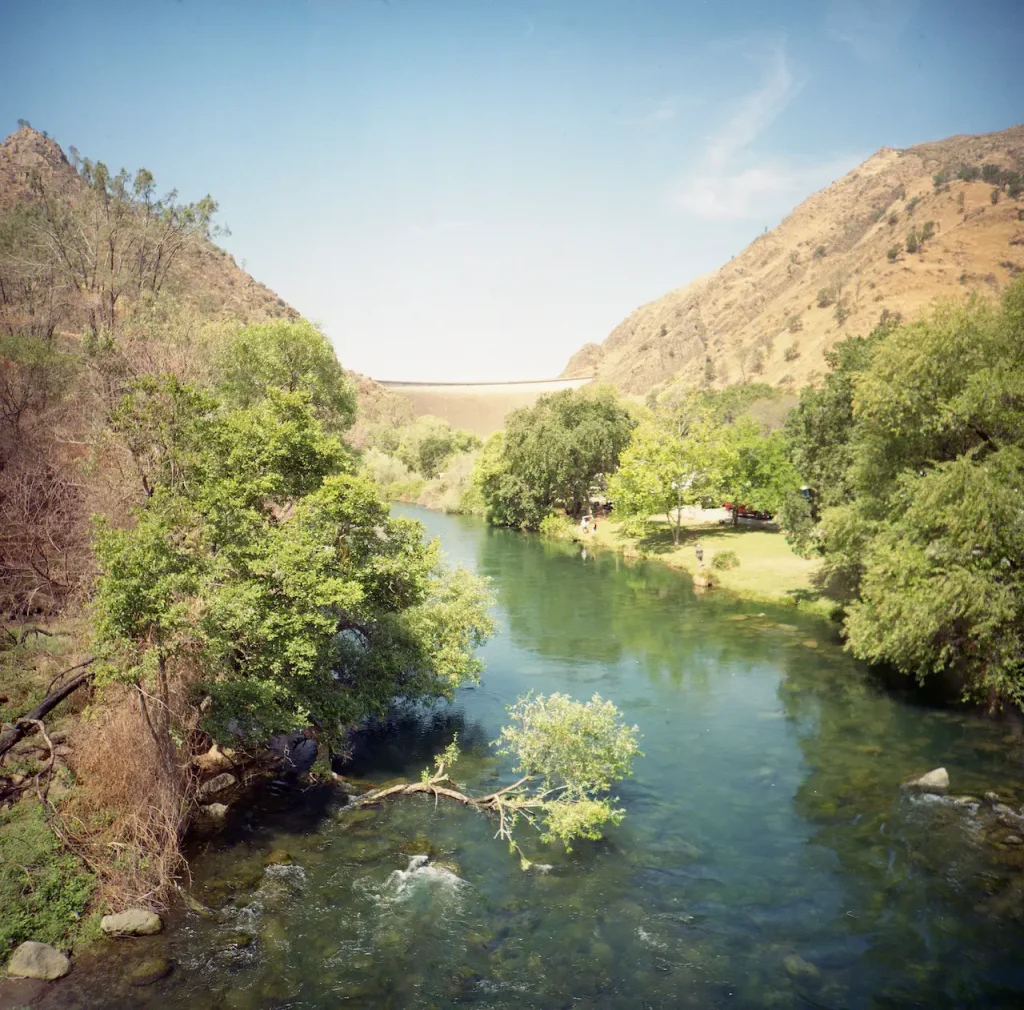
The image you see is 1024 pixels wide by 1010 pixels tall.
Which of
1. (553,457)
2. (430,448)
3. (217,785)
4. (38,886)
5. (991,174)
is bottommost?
(217,785)

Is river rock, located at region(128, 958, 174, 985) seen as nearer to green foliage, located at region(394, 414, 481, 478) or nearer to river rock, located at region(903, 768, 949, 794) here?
river rock, located at region(903, 768, 949, 794)

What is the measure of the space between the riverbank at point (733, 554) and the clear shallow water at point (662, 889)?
52.4ft

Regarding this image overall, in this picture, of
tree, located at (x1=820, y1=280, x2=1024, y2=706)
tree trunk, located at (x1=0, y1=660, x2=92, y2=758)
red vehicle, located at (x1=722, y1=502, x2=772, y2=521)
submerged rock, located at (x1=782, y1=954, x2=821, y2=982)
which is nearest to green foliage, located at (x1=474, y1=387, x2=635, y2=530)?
red vehicle, located at (x1=722, y1=502, x2=772, y2=521)

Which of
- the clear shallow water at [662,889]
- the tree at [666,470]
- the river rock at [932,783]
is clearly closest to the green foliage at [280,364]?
the tree at [666,470]

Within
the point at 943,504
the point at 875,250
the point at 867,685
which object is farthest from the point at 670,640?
the point at 875,250

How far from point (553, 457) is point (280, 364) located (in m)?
32.5

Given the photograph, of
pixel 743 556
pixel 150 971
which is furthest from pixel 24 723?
pixel 743 556

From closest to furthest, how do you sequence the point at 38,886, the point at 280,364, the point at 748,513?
the point at 38,886 < the point at 280,364 < the point at 748,513

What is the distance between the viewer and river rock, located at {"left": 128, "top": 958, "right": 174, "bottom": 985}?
14.8 m

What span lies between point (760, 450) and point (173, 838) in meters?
57.5

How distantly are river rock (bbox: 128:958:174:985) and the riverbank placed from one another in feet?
122

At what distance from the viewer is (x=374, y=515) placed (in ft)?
75.3

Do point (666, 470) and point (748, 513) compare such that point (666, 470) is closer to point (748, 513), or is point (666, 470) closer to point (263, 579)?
point (748, 513)

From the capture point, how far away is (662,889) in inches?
722
